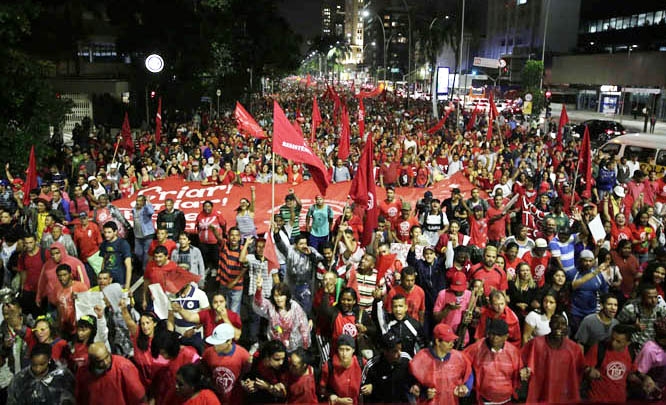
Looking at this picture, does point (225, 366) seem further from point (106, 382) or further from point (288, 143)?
point (288, 143)

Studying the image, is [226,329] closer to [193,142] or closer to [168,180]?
[168,180]

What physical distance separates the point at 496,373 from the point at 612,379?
3.20 feet

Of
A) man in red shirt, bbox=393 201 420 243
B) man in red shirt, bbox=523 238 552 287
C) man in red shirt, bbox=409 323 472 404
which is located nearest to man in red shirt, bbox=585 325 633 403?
man in red shirt, bbox=409 323 472 404

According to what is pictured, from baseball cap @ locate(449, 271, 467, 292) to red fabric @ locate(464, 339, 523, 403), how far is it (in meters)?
1.40

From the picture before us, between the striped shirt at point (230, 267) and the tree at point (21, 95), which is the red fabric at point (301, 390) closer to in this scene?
the striped shirt at point (230, 267)

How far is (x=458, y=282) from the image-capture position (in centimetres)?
623

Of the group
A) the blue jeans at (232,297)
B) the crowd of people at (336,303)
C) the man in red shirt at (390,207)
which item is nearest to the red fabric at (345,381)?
the crowd of people at (336,303)

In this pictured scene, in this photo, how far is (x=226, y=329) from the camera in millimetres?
4727

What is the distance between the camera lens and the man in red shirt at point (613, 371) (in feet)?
15.8

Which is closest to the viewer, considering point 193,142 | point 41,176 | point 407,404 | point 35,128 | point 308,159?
point 407,404

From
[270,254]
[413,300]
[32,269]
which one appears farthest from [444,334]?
[32,269]

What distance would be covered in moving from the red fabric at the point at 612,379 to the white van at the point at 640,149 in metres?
11.0

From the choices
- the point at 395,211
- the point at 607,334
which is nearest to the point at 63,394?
the point at 607,334

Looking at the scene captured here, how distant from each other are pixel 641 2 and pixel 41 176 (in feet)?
192
